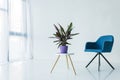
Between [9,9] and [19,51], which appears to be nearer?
[9,9]

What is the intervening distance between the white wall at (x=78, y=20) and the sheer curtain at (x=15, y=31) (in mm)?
272

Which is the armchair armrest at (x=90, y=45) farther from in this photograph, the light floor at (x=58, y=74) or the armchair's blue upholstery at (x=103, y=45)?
the light floor at (x=58, y=74)

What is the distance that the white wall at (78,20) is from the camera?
6.90 metres

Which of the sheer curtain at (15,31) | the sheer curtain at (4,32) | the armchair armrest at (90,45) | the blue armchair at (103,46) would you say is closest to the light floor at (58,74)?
the blue armchair at (103,46)

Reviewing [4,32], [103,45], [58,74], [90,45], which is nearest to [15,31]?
[4,32]

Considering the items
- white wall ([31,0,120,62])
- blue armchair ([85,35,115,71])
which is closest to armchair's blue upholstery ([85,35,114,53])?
blue armchair ([85,35,115,71])

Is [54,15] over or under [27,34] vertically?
over

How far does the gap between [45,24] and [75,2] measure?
130 cm

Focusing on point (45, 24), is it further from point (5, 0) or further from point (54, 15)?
point (5, 0)

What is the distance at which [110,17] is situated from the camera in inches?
272

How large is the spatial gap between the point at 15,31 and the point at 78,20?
6.90 feet

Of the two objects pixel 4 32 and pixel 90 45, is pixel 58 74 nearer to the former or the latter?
pixel 90 45

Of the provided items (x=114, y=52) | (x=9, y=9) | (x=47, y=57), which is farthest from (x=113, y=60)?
(x=9, y=9)

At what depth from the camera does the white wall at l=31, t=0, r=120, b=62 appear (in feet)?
22.6
